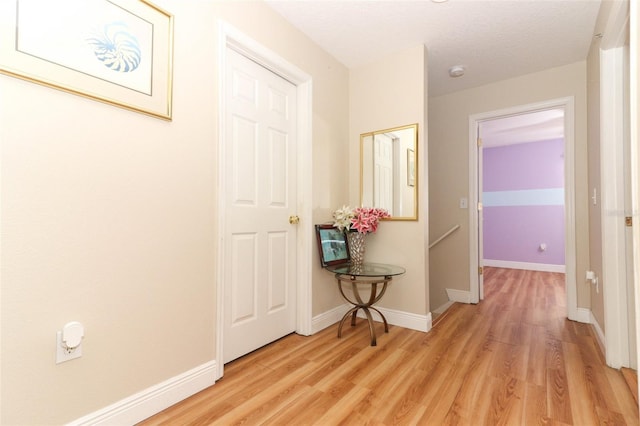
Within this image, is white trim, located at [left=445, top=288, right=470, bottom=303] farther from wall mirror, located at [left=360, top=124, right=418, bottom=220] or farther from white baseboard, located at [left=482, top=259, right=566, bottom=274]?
white baseboard, located at [left=482, top=259, right=566, bottom=274]

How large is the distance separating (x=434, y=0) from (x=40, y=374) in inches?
112

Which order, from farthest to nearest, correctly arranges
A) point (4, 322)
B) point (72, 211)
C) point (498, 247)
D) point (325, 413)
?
point (498, 247), point (325, 413), point (72, 211), point (4, 322)

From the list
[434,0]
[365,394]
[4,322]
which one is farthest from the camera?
[434,0]

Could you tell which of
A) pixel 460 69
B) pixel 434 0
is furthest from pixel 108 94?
pixel 460 69

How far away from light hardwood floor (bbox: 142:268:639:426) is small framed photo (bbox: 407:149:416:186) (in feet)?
4.18

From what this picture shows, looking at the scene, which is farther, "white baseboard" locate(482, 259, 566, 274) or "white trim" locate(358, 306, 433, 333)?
"white baseboard" locate(482, 259, 566, 274)

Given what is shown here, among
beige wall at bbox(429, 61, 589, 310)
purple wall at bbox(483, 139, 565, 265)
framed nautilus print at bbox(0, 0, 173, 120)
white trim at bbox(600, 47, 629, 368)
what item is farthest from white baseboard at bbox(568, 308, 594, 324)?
framed nautilus print at bbox(0, 0, 173, 120)

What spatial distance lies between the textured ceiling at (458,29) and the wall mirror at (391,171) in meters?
0.72

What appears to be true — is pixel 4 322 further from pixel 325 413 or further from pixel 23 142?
pixel 325 413

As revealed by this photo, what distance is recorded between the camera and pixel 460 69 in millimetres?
2869

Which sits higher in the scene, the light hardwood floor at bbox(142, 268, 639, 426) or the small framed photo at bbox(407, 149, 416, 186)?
the small framed photo at bbox(407, 149, 416, 186)

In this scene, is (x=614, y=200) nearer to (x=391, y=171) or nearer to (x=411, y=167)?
(x=411, y=167)

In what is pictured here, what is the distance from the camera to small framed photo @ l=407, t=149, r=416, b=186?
99.6 inches

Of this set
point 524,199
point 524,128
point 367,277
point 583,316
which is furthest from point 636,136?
point 524,199
